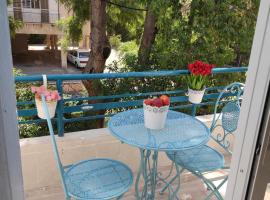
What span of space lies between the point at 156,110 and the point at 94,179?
57 centimetres

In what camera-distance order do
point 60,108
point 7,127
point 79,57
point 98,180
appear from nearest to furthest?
1. point 7,127
2. point 98,180
3. point 60,108
4. point 79,57

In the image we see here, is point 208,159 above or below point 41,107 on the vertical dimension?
below

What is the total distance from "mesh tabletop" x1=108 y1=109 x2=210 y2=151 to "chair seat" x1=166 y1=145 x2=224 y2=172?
14cm

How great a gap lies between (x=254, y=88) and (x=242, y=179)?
27cm

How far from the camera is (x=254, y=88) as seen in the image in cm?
75

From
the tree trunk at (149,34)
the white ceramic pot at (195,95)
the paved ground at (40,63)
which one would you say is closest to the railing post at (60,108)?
the white ceramic pot at (195,95)

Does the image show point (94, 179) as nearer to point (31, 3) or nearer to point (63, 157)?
point (63, 157)

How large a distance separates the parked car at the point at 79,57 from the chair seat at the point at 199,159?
1409 centimetres

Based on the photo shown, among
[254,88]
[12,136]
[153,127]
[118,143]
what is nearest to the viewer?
[12,136]

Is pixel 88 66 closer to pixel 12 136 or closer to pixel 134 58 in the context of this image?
pixel 134 58

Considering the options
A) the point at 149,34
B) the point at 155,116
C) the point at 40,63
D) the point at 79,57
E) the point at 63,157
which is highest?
the point at 149,34

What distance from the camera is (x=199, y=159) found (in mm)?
1996

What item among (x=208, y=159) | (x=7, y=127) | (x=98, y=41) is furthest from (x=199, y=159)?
(x=98, y=41)

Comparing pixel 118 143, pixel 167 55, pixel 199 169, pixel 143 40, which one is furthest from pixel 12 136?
pixel 143 40
